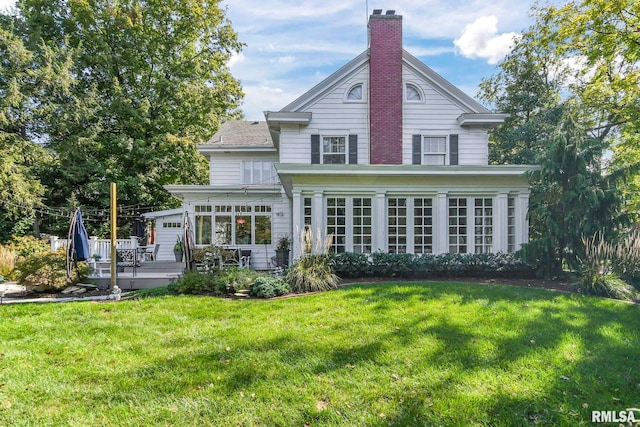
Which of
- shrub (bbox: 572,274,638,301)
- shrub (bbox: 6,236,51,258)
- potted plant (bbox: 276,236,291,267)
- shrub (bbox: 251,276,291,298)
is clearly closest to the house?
potted plant (bbox: 276,236,291,267)

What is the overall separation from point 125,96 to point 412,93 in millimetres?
17110

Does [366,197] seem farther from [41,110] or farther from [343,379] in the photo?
[41,110]

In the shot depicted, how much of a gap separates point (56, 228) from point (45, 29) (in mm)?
11745

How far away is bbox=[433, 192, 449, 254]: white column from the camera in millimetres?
10500

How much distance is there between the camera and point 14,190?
16.3 metres

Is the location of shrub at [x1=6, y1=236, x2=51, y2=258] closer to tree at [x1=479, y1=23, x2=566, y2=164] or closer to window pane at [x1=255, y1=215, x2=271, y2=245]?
window pane at [x1=255, y1=215, x2=271, y2=245]

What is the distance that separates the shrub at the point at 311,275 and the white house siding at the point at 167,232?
9648mm

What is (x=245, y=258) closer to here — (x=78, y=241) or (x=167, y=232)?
(x=167, y=232)

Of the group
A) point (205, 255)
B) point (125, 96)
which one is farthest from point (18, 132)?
point (205, 255)

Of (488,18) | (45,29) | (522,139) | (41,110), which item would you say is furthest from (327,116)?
(45,29)

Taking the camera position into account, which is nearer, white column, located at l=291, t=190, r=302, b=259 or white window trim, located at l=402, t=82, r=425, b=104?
white column, located at l=291, t=190, r=302, b=259

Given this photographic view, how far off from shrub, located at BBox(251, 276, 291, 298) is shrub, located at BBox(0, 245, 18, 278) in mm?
9118

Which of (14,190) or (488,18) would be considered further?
(14,190)

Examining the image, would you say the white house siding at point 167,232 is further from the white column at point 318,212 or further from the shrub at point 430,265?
the shrub at point 430,265
